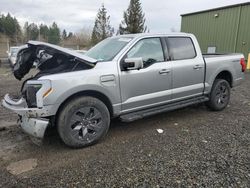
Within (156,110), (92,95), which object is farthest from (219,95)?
(92,95)

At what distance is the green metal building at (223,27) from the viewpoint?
15531mm

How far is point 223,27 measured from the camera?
1694cm

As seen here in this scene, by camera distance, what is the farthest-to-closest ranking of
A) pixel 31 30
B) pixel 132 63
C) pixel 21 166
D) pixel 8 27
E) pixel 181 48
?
pixel 8 27, pixel 31 30, pixel 181 48, pixel 132 63, pixel 21 166

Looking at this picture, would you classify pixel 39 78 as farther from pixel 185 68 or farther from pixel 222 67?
pixel 222 67

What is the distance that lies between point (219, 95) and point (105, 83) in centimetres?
325

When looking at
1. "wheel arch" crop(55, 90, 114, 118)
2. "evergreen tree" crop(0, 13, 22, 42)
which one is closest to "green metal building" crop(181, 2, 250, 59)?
"wheel arch" crop(55, 90, 114, 118)

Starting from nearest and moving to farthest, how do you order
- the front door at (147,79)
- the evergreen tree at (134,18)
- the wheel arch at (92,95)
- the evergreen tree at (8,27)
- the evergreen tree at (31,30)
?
the wheel arch at (92,95), the front door at (147,79), the evergreen tree at (134,18), the evergreen tree at (31,30), the evergreen tree at (8,27)

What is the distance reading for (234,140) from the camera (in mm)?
4008

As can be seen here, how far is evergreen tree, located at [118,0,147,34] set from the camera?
94.8 feet

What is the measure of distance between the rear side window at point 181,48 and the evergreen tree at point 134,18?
24679mm

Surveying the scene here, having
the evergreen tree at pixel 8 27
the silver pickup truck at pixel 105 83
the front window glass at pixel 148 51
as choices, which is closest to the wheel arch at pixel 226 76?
the silver pickup truck at pixel 105 83

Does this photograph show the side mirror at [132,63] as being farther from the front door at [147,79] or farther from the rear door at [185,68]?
the rear door at [185,68]

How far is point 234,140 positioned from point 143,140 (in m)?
1.58

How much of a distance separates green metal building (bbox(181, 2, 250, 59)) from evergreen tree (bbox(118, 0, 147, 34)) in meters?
9.68
